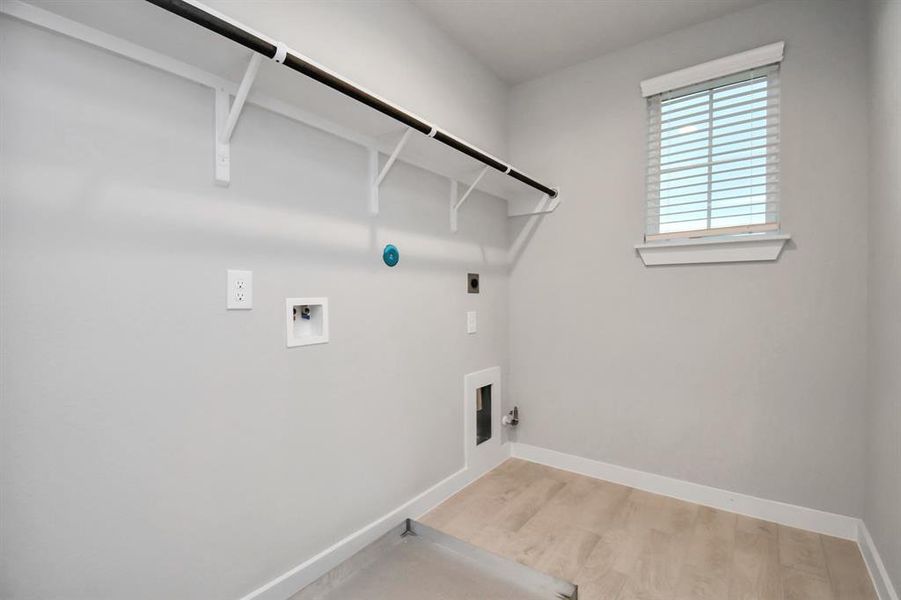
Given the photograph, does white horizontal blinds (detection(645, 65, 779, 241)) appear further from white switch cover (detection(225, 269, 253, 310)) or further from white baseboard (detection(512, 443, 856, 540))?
white switch cover (detection(225, 269, 253, 310))

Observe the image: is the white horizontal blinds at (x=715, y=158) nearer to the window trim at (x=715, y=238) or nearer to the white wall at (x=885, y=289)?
the window trim at (x=715, y=238)

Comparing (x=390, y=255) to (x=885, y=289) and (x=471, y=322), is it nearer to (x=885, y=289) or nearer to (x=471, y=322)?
(x=471, y=322)

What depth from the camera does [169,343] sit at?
1165 mm

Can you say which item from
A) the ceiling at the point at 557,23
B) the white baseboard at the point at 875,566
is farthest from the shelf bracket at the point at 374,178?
the white baseboard at the point at 875,566

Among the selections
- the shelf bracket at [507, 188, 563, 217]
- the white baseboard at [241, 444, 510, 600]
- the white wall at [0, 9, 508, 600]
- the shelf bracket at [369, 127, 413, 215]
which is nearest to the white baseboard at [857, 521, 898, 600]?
the white baseboard at [241, 444, 510, 600]

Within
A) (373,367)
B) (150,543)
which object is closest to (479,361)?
(373,367)

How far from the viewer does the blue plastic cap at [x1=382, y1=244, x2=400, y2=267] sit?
181cm

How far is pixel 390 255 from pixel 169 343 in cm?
89

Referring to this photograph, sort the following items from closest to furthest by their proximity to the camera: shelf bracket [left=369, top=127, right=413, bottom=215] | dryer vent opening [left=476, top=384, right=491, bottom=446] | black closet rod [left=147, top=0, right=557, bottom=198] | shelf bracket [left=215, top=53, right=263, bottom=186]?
black closet rod [left=147, top=0, right=557, bottom=198] → shelf bracket [left=215, top=53, right=263, bottom=186] → shelf bracket [left=369, top=127, right=413, bottom=215] → dryer vent opening [left=476, top=384, right=491, bottom=446]

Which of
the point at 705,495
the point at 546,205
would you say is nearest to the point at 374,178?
the point at 546,205

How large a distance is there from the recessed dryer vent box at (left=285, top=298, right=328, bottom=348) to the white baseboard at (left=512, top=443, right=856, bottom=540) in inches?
67.4

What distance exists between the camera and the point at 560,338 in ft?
8.47

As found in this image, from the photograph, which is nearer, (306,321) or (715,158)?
(306,321)

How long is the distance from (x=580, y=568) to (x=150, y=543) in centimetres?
146
